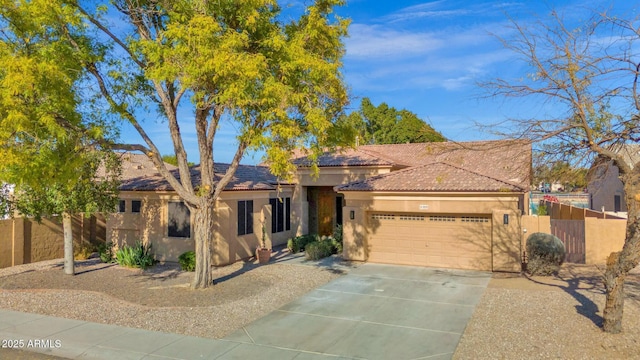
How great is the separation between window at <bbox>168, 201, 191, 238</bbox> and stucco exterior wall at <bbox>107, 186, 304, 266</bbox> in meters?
0.18

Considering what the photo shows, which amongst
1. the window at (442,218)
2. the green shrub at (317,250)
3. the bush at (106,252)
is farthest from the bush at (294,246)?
the bush at (106,252)

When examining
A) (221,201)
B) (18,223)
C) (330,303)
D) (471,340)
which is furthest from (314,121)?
(18,223)

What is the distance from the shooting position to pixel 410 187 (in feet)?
55.0

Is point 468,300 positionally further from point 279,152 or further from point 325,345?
point 279,152

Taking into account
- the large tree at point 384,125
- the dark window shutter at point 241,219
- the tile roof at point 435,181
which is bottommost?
the dark window shutter at point 241,219

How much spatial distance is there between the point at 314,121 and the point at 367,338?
5.37 m

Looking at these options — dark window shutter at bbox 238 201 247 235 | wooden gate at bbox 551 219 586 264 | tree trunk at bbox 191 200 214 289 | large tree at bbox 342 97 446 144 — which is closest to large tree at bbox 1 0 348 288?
tree trunk at bbox 191 200 214 289

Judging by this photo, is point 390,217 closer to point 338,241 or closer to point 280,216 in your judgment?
point 338,241

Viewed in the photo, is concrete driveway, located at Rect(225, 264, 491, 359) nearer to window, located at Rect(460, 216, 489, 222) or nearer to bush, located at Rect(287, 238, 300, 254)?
window, located at Rect(460, 216, 489, 222)

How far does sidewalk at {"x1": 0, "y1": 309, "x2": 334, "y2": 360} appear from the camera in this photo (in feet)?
27.1

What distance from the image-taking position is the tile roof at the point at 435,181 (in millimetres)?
15760

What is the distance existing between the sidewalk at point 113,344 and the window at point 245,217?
854 centimetres

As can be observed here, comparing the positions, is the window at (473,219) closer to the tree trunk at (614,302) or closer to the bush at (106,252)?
the tree trunk at (614,302)

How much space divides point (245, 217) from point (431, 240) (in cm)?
763
